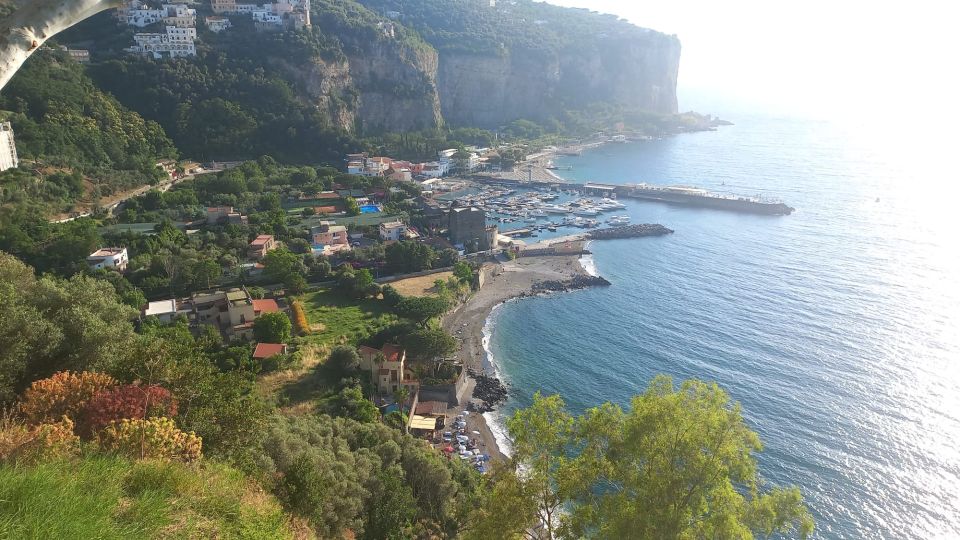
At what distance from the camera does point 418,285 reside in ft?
124

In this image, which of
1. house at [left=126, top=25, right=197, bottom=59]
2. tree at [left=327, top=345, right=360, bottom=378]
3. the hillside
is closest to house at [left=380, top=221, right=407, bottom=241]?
tree at [left=327, top=345, right=360, bottom=378]

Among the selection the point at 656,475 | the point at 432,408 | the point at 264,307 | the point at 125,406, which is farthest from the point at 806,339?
the point at 125,406

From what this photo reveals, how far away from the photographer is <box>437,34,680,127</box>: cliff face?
111 meters

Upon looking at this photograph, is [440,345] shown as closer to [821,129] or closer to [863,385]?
[863,385]

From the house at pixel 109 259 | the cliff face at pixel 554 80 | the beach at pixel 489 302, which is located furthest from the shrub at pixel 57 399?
the cliff face at pixel 554 80

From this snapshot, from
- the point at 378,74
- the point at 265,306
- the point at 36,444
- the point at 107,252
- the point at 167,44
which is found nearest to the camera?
the point at 36,444

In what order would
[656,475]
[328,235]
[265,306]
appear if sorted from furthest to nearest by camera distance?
[328,235] < [265,306] < [656,475]

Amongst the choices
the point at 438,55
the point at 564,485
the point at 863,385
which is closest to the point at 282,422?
the point at 564,485

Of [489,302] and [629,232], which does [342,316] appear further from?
[629,232]

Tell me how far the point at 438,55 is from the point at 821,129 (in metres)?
95.1

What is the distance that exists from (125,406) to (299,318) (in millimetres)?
22275

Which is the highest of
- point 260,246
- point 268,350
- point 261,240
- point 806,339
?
point 261,240

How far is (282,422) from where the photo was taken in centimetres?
1522

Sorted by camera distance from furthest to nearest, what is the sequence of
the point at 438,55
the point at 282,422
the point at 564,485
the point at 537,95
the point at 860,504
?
the point at 537,95 → the point at 438,55 → the point at 860,504 → the point at 282,422 → the point at 564,485
